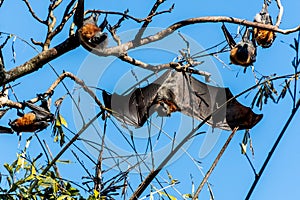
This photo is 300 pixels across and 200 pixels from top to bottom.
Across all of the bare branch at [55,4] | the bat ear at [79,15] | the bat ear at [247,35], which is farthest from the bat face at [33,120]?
the bat ear at [247,35]

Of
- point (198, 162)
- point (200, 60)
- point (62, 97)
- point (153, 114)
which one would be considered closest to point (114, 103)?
point (153, 114)

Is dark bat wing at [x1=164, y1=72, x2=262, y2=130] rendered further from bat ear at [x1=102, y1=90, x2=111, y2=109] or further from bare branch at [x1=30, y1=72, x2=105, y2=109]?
bare branch at [x1=30, y1=72, x2=105, y2=109]

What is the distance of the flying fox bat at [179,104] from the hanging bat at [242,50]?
0.76 ft

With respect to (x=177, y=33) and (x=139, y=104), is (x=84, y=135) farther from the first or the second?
(x=139, y=104)

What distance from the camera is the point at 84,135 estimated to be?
320 centimetres

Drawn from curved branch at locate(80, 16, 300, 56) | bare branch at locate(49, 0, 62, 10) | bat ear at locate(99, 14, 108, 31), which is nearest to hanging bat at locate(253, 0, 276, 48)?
curved branch at locate(80, 16, 300, 56)

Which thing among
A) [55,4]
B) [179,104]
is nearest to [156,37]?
[55,4]

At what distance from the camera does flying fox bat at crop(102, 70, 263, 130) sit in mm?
4070

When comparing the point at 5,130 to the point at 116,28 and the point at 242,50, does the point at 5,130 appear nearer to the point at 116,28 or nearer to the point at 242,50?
the point at 116,28

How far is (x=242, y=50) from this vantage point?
3924mm

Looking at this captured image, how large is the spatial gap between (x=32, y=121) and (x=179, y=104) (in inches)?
37.4

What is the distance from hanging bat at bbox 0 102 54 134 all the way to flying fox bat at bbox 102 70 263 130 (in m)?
0.42

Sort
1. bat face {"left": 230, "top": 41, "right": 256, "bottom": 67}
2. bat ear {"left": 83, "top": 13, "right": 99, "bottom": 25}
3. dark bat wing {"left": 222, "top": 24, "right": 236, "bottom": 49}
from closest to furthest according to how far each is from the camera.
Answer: bat ear {"left": 83, "top": 13, "right": 99, "bottom": 25} < dark bat wing {"left": 222, "top": 24, "right": 236, "bottom": 49} < bat face {"left": 230, "top": 41, "right": 256, "bottom": 67}

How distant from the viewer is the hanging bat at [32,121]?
390cm
